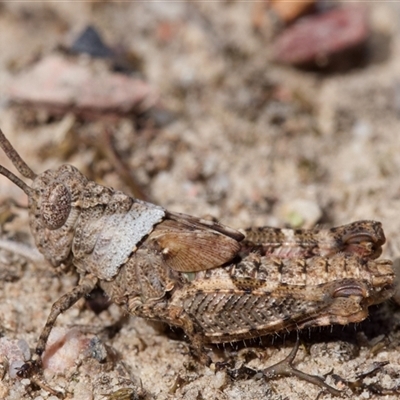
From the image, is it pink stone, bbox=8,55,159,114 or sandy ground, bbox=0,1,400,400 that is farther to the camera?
pink stone, bbox=8,55,159,114

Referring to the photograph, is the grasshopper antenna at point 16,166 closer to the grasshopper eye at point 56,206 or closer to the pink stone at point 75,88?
the grasshopper eye at point 56,206

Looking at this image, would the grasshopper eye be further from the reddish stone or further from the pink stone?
the reddish stone

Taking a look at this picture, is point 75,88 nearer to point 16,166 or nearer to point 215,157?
point 215,157

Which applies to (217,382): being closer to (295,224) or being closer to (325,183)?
(295,224)

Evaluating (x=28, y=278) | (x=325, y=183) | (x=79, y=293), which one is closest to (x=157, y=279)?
(x=79, y=293)

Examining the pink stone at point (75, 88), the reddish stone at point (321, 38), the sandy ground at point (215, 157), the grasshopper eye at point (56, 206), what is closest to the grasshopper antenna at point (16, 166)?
the grasshopper eye at point (56, 206)

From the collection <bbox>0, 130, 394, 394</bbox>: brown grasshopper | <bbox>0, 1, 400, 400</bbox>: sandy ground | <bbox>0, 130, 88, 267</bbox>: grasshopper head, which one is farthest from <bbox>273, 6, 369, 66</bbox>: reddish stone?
<bbox>0, 130, 88, 267</bbox>: grasshopper head

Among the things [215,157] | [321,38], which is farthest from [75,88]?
[321,38]
